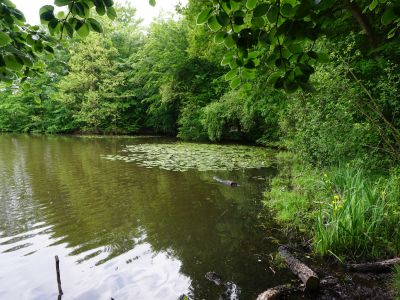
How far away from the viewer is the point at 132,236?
546 cm

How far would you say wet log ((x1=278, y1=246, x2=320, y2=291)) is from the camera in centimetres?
348

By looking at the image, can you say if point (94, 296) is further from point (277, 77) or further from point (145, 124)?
point (145, 124)

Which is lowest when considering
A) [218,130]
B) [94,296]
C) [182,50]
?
[94,296]

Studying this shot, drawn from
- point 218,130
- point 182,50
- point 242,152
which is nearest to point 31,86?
point 242,152

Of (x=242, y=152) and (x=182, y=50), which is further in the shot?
(x=182, y=50)

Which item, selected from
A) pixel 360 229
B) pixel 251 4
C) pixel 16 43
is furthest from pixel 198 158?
pixel 251 4

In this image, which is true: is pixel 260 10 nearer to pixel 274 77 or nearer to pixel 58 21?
pixel 274 77

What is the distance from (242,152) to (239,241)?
32.2ft

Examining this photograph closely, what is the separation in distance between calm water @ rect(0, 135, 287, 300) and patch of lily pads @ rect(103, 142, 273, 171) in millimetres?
1527

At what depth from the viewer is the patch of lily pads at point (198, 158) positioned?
11453mm

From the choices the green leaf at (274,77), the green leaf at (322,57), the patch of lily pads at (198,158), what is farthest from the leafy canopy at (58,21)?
the patch of lily pads at (198,158)

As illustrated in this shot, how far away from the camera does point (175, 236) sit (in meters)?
5.41

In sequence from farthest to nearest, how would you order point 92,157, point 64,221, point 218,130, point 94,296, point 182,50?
point 182,50
point 218,130
point 92,157
point 64,221
point 94,296

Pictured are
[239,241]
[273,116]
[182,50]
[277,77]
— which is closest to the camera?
[277,77]
